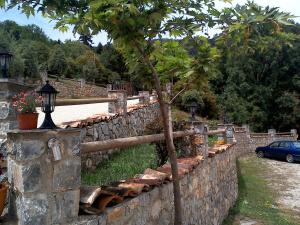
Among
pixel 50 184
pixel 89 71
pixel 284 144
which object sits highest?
pixel 89 71

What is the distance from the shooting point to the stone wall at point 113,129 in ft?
31.0

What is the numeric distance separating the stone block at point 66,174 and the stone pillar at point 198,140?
4757mm

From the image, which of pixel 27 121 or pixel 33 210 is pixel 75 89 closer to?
pixel 27 121

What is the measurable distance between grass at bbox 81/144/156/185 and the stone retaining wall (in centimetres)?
125

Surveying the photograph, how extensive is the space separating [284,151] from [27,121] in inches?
862

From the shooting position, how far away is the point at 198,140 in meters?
7.96

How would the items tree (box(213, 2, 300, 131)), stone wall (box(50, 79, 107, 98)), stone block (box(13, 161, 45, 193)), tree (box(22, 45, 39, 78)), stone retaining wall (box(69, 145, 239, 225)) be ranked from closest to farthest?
Result: stone block (box(13, 161, 45, 193)) → stone retaining wall (box(69, 145, 239, 225)) → stone wall (box(50, 79, 107, 98)) → tree (box(22, 45, 39, 78)) → tree (box(213, 2, 300, 131))

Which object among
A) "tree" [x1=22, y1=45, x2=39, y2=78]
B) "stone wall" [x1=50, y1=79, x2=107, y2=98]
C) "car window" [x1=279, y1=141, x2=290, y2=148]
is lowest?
"car window" [x1=279, y1=141, x2=290, y2=148]

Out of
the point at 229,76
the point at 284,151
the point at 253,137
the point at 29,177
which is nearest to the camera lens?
the point at 29,177

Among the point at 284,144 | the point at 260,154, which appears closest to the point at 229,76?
the point at 260,154

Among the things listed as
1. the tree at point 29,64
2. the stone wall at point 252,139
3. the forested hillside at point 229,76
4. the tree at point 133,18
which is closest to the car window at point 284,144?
the stone wall at point 252,139

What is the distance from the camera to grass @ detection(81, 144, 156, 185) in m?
7.13

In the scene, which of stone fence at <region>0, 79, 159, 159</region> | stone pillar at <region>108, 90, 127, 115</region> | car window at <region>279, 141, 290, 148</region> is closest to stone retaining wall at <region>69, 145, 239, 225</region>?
stone fence at <region>0, 79, 159, 159</region>

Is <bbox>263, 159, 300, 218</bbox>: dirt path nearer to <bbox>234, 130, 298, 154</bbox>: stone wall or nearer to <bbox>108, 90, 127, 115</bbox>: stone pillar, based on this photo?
<bbox>234, 130, 298, 154</bbox>: stone wall
